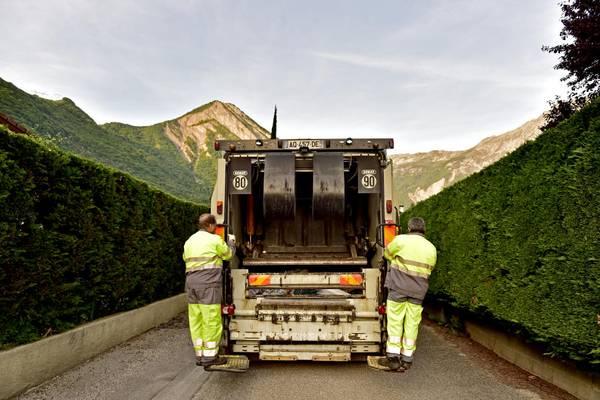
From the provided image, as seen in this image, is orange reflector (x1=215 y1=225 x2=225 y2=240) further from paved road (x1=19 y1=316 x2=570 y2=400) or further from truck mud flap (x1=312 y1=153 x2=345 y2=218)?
paved road (x1=19 y1=316 x2=570 y2=400)

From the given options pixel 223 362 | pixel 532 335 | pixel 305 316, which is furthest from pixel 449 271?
pixel 223 362

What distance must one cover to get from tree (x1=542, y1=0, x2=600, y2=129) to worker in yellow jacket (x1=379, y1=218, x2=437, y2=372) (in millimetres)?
10012

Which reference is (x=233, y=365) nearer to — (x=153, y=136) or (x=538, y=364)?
(x=538, y=364)

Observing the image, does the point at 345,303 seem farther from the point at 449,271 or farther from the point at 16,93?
the point at 16,93

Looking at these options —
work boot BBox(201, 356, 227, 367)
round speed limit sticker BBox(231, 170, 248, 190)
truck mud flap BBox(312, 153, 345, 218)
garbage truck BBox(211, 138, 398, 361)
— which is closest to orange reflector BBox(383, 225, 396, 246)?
garbage truck BBox(211, 138, 398, 361)

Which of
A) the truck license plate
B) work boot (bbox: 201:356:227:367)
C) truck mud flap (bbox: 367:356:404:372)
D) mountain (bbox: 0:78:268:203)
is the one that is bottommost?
truck mud flap (bbox: 367:356:404:372)

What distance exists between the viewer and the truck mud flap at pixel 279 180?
504 cm

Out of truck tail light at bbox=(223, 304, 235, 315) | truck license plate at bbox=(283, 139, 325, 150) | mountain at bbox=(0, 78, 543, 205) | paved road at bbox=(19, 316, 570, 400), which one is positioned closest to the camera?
paved road at bbox=(19, 316, 570, 400)

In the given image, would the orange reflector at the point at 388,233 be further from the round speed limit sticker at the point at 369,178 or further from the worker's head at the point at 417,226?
the round speed limit sticker at the point at 369,178

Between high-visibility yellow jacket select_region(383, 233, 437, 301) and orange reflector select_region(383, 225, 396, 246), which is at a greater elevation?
orange reflector select_region(383, 225, 396, 246)

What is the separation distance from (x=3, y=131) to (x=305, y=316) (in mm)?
3435

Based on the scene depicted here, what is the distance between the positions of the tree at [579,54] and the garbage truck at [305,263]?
31.0ft

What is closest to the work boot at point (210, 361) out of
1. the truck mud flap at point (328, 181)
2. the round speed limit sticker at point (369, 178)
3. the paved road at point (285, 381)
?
the paved road at point (285, 381)

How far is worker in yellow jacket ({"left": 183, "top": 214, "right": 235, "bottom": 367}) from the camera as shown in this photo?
4238mm
